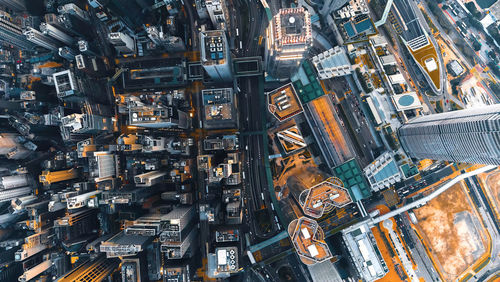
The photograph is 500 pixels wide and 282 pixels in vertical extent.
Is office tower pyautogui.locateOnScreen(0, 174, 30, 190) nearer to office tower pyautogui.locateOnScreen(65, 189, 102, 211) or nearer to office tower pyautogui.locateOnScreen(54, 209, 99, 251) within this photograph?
office tower pyautogui.locateOnScreen(65, 189, 102, 211)

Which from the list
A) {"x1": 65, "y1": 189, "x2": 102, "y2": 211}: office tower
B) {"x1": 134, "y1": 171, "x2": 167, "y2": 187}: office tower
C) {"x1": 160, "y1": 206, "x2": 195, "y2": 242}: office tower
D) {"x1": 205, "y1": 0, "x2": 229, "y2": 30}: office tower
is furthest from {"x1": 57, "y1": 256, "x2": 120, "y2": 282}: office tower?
{"x1": 205, "y1": 0, "x2": 229, "y2": 30}: office tower

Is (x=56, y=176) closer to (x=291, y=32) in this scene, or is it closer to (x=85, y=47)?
(x=85, y=47)

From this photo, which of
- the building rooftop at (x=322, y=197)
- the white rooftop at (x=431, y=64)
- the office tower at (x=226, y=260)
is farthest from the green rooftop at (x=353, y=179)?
the white rooftop at (x=431, y=64)

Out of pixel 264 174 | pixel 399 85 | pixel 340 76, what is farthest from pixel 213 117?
pixel 399 85

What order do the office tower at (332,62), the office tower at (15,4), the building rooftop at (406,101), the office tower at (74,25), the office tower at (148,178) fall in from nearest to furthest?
the office tower at (148,178)
the office tower at (74,25)
the building rooftop at (406,101)
the office tower at (15,4)
the office tower at (332,62)

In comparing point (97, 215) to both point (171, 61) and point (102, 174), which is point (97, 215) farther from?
point (171, 61)

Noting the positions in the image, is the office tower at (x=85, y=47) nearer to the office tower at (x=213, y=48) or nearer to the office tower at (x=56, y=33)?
the office tower at (x=56, y=33)
